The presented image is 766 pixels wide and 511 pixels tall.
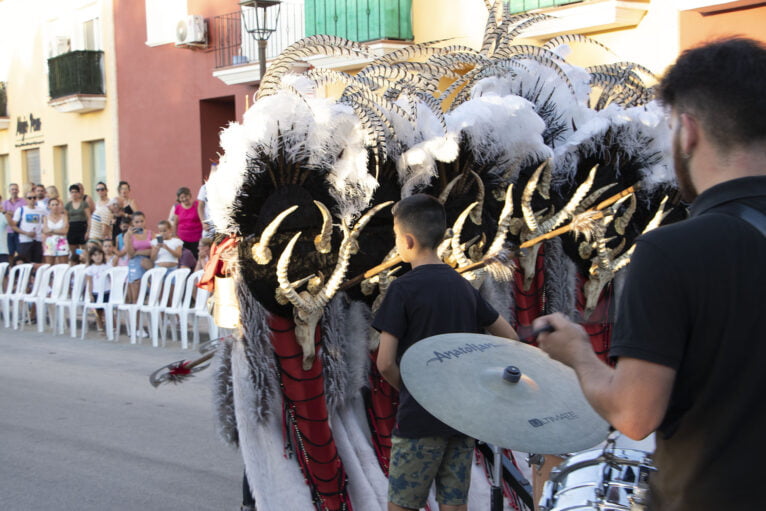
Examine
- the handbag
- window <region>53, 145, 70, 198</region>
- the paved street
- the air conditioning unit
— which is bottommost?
the paved street

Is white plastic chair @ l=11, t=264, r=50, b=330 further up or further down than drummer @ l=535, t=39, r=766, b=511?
further down

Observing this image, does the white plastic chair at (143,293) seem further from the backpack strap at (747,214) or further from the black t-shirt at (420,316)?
the backpack strap at (747,214)

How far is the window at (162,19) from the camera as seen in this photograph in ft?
61.7

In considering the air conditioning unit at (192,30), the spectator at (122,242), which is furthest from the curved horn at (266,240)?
the air conditioning unit at (192,30)

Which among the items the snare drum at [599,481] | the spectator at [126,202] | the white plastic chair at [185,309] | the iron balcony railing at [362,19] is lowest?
the white plastic chair at [185,309]

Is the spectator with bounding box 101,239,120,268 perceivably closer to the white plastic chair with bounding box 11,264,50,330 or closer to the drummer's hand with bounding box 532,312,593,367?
the white plastic chair with bounding box 11,264,50,330

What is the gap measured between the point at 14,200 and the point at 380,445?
12774 millimetres

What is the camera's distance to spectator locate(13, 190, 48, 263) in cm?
1441

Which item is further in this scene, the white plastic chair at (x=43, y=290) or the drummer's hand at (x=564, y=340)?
the white plastic chair at (x=43, y=290)

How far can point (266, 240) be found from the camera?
4.04 m

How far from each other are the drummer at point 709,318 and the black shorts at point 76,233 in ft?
45.0

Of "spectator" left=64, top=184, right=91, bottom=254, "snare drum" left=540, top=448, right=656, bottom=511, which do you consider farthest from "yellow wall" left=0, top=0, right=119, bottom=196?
"snare drum" left=540, top=448, right=656, bottom=511

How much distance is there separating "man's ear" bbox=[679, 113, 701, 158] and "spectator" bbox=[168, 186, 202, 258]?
35.2 feet

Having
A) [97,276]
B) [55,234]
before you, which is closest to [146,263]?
[97,276]
